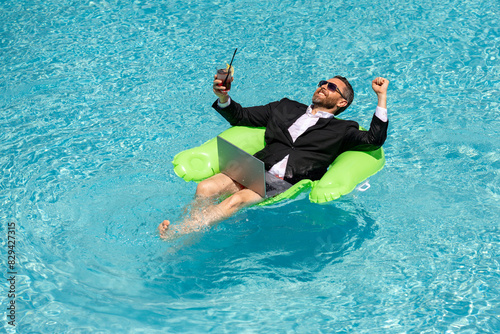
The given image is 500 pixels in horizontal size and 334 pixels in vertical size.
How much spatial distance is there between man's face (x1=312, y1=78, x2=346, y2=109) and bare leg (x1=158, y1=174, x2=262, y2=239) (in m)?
0.86

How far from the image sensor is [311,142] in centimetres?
405

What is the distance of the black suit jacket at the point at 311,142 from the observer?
400 cm

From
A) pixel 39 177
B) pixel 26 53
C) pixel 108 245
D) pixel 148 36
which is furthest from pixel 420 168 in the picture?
pixel 26 53

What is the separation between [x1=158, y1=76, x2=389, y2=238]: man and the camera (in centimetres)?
383

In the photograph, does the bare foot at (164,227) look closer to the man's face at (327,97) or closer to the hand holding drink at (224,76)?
the hand holding drink at (224,76)

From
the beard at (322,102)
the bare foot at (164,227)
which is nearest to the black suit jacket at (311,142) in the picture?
the beard at (322,102)

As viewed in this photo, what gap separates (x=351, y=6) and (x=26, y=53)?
12.6 ft

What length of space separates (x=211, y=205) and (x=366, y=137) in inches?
46.0

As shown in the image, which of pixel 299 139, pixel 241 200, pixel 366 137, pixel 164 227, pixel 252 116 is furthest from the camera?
pixel 252 116

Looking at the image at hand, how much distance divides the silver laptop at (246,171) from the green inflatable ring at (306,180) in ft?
0.43

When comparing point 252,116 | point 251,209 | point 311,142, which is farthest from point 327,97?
point 251,209

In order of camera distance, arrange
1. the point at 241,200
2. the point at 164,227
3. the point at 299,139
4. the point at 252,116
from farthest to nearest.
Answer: the point at 252,116, the point at 299,139, the point at 241,200, the point at 164,227

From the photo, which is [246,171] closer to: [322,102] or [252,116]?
[252,116]

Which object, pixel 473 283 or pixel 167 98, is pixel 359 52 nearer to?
pixel 167 98
